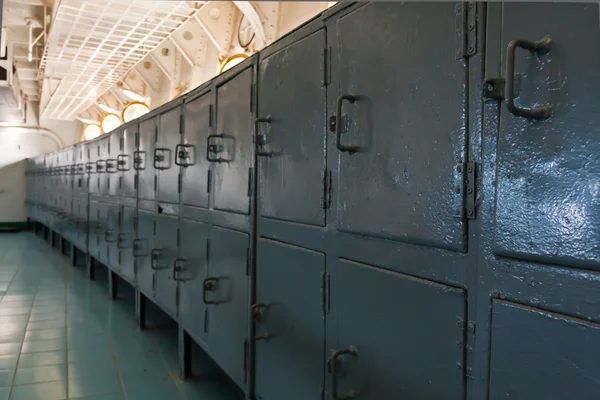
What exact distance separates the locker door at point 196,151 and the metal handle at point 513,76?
199 centimetres

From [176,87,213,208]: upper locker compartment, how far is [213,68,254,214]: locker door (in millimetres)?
124

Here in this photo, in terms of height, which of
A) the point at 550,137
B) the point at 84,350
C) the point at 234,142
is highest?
the point at 234,142

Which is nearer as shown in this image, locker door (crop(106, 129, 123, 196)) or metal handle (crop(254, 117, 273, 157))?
metal handle (crop(254, 117, 273, 157))

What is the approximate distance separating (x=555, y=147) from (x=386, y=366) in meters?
A: 0.76

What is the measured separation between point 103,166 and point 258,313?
13.0 ft

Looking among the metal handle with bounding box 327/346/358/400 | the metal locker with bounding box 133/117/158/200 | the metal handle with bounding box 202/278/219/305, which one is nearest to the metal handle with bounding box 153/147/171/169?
the metal locker with bounding box 133/117/158/200

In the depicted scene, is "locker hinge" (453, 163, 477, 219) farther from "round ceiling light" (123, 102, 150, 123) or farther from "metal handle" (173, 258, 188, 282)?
"round ceiling light" (123, 102, 150, 123)

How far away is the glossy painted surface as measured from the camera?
274 centimetres

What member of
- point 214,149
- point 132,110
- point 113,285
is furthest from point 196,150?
point 132,110

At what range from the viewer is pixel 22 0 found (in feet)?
19.6

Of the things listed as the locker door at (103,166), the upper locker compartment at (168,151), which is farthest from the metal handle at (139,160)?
the locker door at (103,166)

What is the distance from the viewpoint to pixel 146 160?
391 centimetres

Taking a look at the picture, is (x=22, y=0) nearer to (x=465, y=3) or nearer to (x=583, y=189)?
(x=465, y=3)

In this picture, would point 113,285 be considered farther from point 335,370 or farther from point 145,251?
point 335,370
